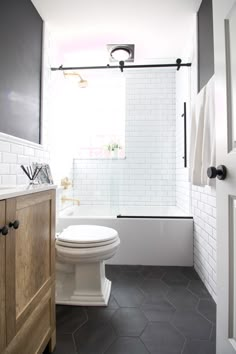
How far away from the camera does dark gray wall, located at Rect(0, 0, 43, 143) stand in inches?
56.3

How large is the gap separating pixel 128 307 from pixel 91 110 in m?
2.49

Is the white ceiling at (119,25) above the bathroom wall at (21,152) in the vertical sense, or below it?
above

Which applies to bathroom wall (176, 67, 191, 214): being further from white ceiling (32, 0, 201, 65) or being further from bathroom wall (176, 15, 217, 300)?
white ceiling (32, 0, 201, 65)

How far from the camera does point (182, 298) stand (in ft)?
5.39

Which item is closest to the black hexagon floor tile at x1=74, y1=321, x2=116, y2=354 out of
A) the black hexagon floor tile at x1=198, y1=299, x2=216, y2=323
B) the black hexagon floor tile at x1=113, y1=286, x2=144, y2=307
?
the black hexagon floor tile at x1=113, y1=286, x2=144, y2=307

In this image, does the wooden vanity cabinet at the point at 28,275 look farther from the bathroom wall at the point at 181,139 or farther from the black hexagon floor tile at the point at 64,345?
the bathroom wall at the point at 181,139

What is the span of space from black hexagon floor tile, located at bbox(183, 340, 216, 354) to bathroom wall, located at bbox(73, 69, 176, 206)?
1899mm

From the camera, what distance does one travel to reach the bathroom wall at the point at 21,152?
1.39 meters

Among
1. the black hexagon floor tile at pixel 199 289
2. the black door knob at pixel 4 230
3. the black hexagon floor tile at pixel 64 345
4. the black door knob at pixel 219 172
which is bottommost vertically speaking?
the black hexagon floor tile at pixel 64 345

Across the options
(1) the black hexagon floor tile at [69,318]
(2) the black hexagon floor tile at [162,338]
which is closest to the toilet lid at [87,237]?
(1) the black hexagon floor tile at [69,318]

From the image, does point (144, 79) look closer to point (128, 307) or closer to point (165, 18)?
point (165, 18)

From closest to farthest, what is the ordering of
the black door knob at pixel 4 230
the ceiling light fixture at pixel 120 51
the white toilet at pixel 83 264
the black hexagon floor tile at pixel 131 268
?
the black door knob at pixel 4 230
the white toilet at pixel 83 264
the black hexagon floor tile at pixel 131 268
the ceiling light fixture at pixel 120 51

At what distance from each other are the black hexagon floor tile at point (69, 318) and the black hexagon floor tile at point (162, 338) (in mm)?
417

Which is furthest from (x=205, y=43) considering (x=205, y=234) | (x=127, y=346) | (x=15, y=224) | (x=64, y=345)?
(x=64, y=345)
